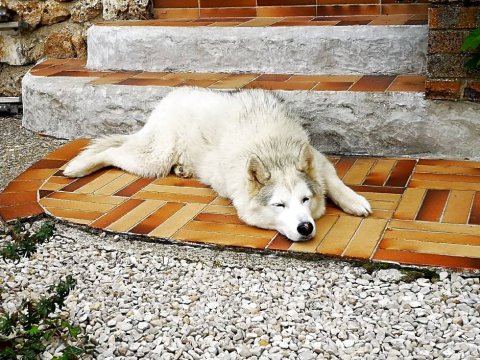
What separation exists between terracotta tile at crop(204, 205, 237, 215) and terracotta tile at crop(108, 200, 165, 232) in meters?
0.26

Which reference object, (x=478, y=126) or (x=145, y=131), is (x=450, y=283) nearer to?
(x=478, y=126)

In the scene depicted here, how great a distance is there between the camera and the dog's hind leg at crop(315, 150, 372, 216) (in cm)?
351

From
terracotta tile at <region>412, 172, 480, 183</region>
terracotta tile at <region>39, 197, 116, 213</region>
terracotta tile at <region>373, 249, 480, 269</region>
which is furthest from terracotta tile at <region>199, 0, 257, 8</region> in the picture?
terracotta tile at <region>373, 249, 480, 269</region>

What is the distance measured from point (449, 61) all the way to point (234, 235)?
5.08ft

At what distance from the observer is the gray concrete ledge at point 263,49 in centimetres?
446

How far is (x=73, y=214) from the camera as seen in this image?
3.73 meters

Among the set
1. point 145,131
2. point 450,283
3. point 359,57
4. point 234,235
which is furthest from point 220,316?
point 359,57

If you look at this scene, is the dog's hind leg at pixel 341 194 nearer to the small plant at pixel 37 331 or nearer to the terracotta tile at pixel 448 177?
the terracotta tile at pixel 448 177

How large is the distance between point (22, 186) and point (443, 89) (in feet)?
7.91

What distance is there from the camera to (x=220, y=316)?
2.78 metres

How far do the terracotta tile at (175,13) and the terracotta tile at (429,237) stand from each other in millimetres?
2827

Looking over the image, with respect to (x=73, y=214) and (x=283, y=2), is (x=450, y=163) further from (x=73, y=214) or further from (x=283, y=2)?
(x=73, y=214)

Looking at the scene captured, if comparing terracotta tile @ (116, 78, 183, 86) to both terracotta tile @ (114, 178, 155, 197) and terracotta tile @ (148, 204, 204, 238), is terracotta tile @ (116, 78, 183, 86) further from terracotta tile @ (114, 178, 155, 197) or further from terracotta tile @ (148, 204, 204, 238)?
terracotta tile @ (148, 204, 204, 238)

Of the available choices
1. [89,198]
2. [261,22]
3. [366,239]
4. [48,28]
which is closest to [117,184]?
[89,198]
